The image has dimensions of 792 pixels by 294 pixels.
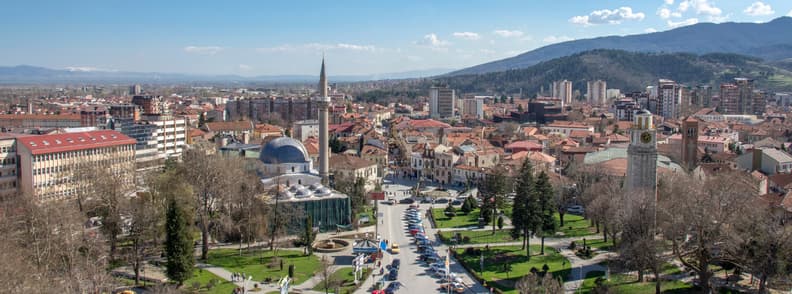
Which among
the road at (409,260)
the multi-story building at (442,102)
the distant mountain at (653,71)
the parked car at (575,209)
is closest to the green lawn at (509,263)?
the road at (409,260)

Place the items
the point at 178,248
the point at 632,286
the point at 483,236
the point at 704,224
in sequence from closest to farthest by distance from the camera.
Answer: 1. the point at 704,224
2. the point at 178,248
3. the point at 632,286
4. the point at 483,236

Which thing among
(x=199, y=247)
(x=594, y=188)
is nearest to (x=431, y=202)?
(x=594, y=188)

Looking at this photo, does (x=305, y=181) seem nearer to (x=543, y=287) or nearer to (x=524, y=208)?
(x=524, y=208)

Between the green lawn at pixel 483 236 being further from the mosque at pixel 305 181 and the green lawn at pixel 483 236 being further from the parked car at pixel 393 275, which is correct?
the parked car at pixel 393 275

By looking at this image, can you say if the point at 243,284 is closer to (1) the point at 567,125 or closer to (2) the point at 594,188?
(2) the point at 594,188

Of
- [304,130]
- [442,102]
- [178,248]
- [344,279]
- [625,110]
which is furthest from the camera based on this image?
[442,102]

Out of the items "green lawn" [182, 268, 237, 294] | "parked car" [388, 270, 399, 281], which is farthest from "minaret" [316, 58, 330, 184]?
"parked car" [388, 270, 399, 281]

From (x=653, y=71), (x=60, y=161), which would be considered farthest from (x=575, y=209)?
(x=653, y=71)
